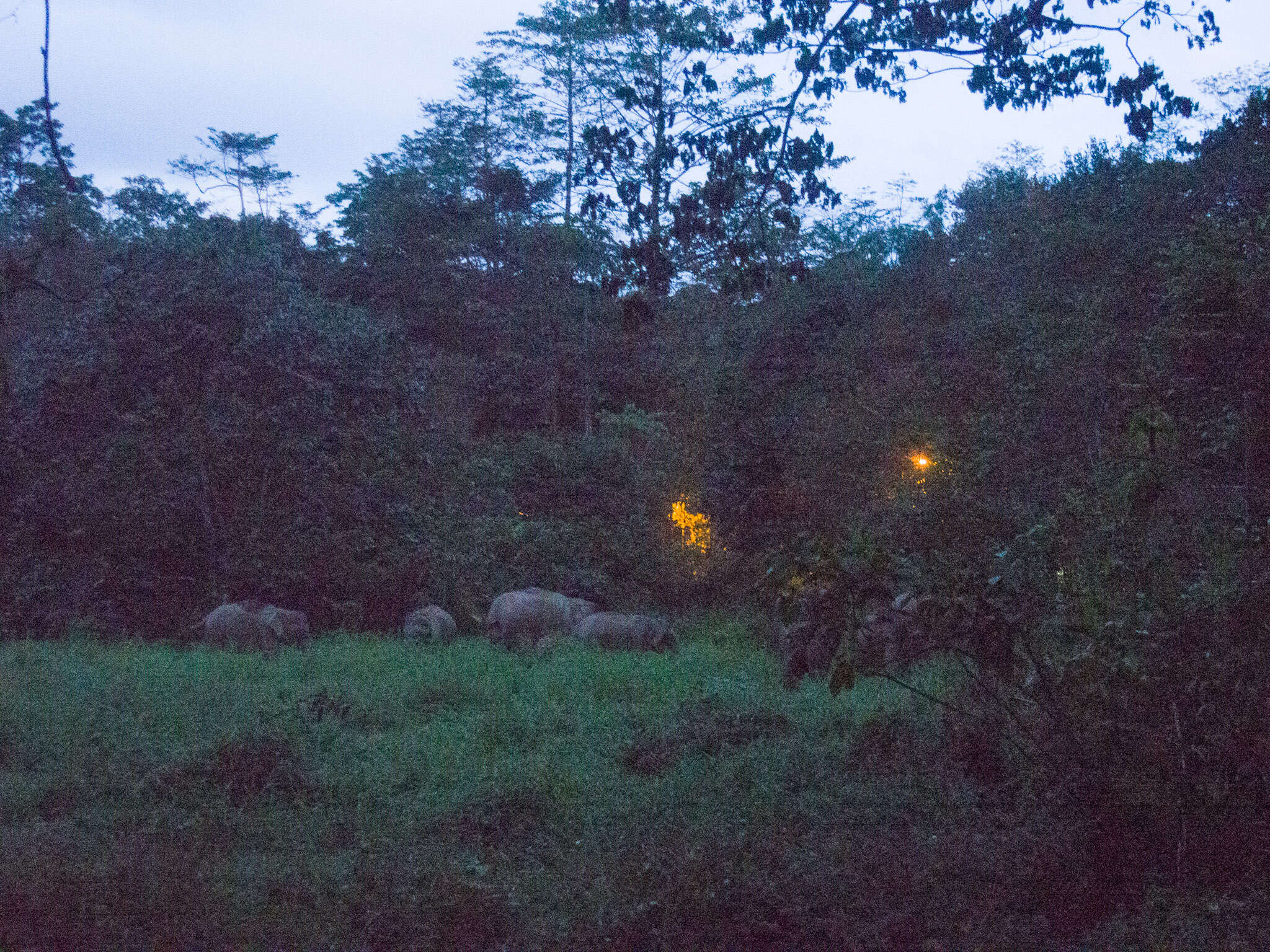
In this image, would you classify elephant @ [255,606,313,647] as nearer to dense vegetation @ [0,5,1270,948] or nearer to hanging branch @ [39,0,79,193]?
dense vegetation @ [0,5,1270,948]

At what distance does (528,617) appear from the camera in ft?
51.4

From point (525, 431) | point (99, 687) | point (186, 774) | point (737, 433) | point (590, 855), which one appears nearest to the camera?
point (590, 855)

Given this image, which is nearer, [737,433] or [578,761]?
[578,761]

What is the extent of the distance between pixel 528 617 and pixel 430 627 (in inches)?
50.8

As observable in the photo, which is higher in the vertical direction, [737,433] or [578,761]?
[737,433]

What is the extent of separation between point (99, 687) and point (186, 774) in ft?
10.9

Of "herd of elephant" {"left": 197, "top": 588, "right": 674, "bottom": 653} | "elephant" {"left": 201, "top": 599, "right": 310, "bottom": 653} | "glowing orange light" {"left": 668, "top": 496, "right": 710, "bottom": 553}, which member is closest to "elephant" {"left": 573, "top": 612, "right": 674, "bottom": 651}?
"herd of elephant" {"left": 197, "top": 588, "right": 674, "bottom": 653}

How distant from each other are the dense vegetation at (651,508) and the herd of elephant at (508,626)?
3.32ft

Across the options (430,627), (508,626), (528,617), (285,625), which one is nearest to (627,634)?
(528,617)

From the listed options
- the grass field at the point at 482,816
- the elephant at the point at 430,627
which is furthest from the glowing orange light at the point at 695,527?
the grass field at the point at 482,816

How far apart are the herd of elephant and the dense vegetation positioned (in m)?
1.01

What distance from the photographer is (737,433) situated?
19469 millimetres

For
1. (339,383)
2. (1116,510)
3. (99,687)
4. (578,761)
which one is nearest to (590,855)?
(578,761)

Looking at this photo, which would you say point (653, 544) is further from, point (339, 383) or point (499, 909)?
point (499, 909)
